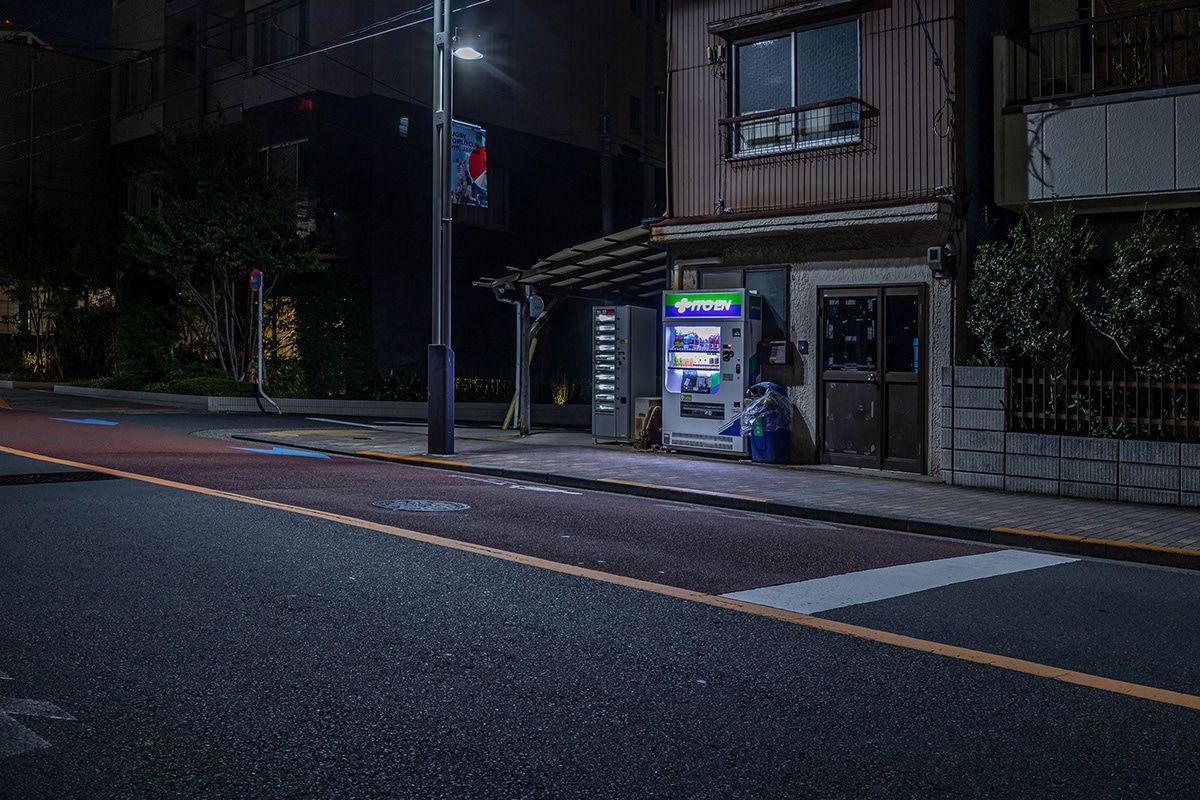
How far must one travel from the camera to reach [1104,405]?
11492 millimetres

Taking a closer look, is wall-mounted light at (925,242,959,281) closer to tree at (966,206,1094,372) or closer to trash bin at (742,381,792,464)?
tree at (966,206,1094,372)

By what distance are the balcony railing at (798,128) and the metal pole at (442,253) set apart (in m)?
4.09

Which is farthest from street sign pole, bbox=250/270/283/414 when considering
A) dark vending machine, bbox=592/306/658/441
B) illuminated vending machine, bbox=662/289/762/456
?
illuminated vending machine, bbox=662/289/762/456

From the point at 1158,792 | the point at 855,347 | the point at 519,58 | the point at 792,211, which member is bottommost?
the point at 1158,792

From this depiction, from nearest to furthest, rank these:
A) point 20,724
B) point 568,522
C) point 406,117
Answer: point 20,724 < point 568,522 < point 406,117

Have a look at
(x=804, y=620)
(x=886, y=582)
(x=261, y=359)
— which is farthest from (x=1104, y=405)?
(x=261, y=359)

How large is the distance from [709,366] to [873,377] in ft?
7.99

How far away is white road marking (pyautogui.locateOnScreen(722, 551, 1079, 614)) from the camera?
21.0 feet

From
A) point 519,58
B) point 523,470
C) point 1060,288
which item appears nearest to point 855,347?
point 1060,288

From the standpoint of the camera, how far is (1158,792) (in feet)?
11.8

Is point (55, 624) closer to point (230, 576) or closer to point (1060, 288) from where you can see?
point (230, 576)

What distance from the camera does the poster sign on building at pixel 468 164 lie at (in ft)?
51.8

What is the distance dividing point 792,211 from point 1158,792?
11336 mm

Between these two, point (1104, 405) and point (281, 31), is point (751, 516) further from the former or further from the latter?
point (281, 31)
